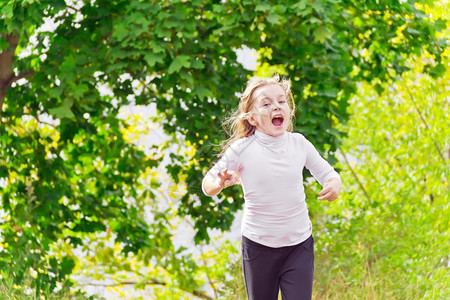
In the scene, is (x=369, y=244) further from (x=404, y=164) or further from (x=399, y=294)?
(x=399, y=294)

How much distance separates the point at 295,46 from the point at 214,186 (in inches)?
175

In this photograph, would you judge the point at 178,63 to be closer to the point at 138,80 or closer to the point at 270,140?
the point at 138,80

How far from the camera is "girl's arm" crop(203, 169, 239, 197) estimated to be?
2846 millimetres

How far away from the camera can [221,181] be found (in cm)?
287

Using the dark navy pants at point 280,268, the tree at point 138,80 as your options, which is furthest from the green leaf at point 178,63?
the dark navy pants at point 280,268

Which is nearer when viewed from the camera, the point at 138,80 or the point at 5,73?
the point at 138,80

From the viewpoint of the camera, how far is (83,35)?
22.0 ft

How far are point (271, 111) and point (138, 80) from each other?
14.4 ft

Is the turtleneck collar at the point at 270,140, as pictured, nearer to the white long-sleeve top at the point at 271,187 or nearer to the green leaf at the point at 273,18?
the white long-sleeve top at the point at 271,187

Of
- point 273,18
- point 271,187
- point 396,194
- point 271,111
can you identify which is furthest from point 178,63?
point 396,194

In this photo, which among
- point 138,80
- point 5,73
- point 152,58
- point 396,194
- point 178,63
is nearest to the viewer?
point 152,58

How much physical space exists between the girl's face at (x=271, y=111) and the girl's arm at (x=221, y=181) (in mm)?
273

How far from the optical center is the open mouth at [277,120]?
3.09 m

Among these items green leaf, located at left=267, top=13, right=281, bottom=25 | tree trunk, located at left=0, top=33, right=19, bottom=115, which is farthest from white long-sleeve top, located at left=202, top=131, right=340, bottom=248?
tree trunk, located at left=0, top=33, right=19, bottom=115
